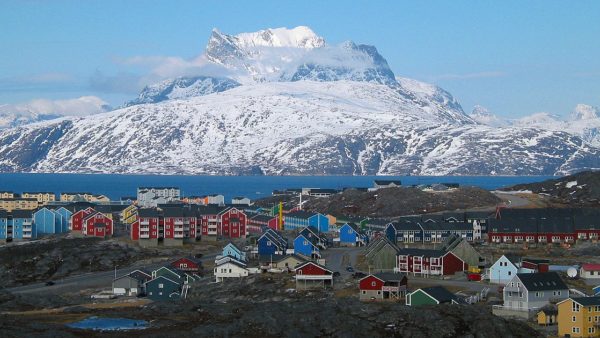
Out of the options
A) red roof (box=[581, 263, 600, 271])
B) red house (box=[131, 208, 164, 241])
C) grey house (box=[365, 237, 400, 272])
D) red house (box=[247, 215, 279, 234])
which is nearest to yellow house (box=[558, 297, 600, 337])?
red roof (box=[581, 263, 600, 271])

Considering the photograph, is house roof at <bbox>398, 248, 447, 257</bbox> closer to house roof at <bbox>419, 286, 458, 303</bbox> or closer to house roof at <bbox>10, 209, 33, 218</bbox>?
house roof at <bbox>419, 286, 458, 303</bbox>

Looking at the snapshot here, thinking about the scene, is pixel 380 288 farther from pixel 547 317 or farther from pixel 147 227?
pixel 147 227

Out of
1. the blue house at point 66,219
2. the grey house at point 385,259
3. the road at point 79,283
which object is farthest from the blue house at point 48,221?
the grey house at point 385,259

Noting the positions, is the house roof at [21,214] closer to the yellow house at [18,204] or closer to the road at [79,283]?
the road at [79,283]

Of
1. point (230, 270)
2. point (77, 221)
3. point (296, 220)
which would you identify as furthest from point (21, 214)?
point (230, 270)

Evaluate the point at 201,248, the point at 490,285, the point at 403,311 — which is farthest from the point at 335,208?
the point at 403,311

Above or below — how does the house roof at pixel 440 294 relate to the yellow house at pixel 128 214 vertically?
below
